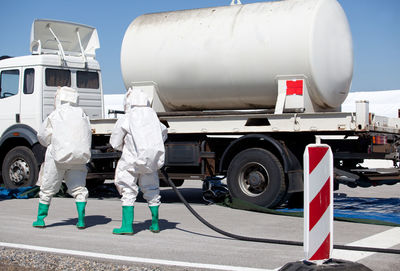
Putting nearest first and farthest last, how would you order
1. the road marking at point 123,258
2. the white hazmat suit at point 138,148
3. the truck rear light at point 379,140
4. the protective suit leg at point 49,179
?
the road marking at point 123,258
the white hazmat suit at point 138,148
the protective suit leg at point 49,179
the truck rear light at point 379,140

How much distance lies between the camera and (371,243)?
23.7 ft

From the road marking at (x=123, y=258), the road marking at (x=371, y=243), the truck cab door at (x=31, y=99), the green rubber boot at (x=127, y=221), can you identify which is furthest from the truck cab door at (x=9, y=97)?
the road marking at (x=371, y=243)

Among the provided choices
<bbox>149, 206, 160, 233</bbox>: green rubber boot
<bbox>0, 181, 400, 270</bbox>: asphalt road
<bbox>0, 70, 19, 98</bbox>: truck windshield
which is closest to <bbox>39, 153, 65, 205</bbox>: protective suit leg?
<bbox>0, 181, 400, 270</bbox>: asphalt road

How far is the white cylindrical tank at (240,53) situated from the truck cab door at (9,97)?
2.90m

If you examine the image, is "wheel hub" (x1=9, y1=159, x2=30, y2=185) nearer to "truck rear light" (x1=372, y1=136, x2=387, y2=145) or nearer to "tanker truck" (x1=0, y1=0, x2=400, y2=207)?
"tanker truck" (x1=0, y1=0, x2=400, y2=207)

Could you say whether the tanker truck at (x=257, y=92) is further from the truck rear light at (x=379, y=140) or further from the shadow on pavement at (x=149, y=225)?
the shadow on pavement at (x=149, y=225)

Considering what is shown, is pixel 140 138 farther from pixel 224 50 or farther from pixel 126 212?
pixel 224 50

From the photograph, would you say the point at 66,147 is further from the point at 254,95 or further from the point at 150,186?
the point at 254,95

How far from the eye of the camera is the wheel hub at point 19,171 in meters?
13.6

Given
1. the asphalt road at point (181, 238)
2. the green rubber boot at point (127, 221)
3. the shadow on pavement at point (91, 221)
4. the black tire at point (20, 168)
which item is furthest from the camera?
the black tire at point (20, 168)

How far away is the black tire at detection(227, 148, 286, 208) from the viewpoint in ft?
34.5

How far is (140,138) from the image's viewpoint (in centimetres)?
782

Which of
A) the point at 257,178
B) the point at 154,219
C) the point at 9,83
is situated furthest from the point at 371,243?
the point at 9,83

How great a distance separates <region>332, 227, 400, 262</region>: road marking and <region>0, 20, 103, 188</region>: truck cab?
792 cm
